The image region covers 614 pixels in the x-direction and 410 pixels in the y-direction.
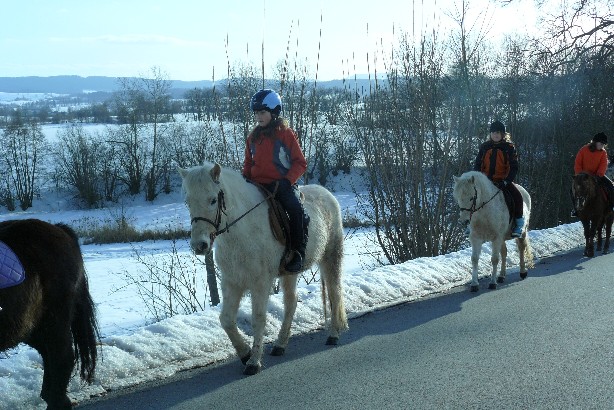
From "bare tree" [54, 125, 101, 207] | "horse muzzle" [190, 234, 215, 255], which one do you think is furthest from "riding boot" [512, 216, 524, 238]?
"bare tree" [54, 125, 101, 207]

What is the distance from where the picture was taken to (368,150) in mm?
13891

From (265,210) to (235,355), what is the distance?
1.44m

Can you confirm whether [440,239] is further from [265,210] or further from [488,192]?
[265,210]

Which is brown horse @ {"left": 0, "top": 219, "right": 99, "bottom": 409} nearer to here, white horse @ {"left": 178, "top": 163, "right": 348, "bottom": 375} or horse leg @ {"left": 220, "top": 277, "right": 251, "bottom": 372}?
white horse @ {"left": 178, "top": 163, "right": 348, "bottom": 375}

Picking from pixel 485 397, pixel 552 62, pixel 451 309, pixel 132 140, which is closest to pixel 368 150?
pixel 451 309

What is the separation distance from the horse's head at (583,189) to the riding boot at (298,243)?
1000cm

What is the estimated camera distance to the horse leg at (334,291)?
24.0 ft

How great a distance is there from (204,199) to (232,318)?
1.19m

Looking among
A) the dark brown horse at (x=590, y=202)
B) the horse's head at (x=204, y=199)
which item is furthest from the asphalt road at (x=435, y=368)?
the dark brown horse at (x=590, y=202)

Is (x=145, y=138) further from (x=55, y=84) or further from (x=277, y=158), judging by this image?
(x=55, y=84)

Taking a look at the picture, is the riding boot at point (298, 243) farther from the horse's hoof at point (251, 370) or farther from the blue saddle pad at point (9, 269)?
the blue saddle pad at point (9, 269)

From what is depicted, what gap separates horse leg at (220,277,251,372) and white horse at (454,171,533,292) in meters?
4.93

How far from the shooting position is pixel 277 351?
6.84 meters

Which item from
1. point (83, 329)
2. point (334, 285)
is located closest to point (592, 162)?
point (334, 285)
